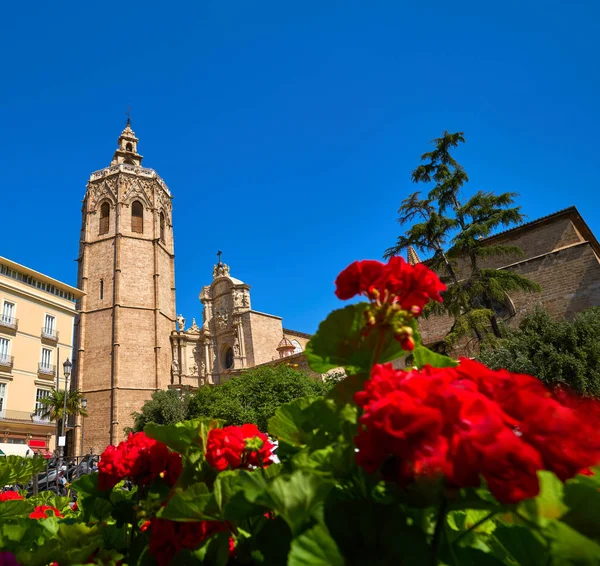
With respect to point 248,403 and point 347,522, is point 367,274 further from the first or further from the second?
point 248,403

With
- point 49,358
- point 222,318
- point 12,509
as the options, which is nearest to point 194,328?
point 222,318

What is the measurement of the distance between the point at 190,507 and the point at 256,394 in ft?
77.9

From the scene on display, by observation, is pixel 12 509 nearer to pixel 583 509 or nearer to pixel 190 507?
pixel 190 507

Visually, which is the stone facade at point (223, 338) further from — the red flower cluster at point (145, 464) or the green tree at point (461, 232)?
the red flower cluster at point (145, 464)

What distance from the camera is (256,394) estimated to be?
2398 centimetres

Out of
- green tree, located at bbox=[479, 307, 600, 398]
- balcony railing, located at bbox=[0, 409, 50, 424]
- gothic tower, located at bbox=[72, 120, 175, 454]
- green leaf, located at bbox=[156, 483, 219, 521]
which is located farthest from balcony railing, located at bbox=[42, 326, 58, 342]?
green leaf, located at bbox=[156, 483, 219, 521]

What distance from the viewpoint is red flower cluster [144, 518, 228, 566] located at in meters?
1.14

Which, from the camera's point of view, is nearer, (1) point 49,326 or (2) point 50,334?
(2) point 50,334

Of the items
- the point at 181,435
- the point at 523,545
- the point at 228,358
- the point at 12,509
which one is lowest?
the point at 523,545

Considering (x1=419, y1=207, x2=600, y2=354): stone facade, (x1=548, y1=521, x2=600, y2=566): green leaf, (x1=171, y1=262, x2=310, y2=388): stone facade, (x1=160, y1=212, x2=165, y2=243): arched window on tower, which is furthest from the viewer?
(x1=160, y1=212, x2=165, y2=243): arched window on tower

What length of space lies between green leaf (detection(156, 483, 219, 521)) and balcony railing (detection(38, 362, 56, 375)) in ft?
105

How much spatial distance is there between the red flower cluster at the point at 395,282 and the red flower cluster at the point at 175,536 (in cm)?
73

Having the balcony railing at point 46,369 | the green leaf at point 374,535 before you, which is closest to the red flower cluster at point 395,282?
the green leaf at point 374,535

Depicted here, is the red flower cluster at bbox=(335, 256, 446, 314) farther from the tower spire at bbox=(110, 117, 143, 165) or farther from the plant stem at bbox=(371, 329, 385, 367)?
the tower spire at bbox=(110, 117, 143, 165)
